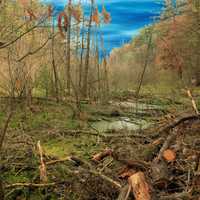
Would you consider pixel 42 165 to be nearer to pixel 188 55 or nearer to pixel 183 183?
pixel 183 183

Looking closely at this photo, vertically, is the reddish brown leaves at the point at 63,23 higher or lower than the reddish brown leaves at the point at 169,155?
higher

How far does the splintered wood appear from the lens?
2.63 meters

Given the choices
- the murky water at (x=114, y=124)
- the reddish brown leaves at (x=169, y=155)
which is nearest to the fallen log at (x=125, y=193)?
the reddish brown leaves at (x=169, y=155)

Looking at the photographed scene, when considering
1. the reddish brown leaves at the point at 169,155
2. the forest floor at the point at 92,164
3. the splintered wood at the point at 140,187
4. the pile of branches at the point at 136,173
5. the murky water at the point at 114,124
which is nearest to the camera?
the splintered wood at the point at 140,187

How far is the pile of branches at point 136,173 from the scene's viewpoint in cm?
277

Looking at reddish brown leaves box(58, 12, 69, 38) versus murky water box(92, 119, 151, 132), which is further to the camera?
murky water box(92, 119, 151, 132)

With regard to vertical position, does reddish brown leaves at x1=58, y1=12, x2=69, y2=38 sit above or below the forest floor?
above

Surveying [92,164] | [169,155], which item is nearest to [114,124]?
[92,164]

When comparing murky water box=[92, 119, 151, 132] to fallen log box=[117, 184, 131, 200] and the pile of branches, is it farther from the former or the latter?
fallen log box=[117, 184, 131, 200]

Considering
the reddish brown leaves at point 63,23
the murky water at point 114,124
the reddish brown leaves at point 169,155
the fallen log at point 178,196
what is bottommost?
the fallen log at point 178,196

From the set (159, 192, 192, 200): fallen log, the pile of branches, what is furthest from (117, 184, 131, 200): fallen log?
(159, 192, 192, 200): fallen log

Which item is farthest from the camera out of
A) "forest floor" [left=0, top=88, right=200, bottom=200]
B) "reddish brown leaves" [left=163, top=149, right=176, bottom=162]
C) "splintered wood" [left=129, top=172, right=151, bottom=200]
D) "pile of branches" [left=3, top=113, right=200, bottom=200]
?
"reddish brown leaves" [left=163, top=149, right=176, bottom=162]

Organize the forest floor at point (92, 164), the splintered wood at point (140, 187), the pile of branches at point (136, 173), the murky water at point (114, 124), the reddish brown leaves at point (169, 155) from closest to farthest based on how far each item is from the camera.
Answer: the splintered wood at point (140, 187) → the pile of branches at point (136, 173) → the forest floor at point (92, 164) → the reddish brown leaves at point (169, 155) → the murky water at point (114, 124)

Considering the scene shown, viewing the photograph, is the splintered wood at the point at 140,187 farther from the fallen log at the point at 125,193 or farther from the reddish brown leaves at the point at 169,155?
the reddish brown leaves at the point at 169,155
